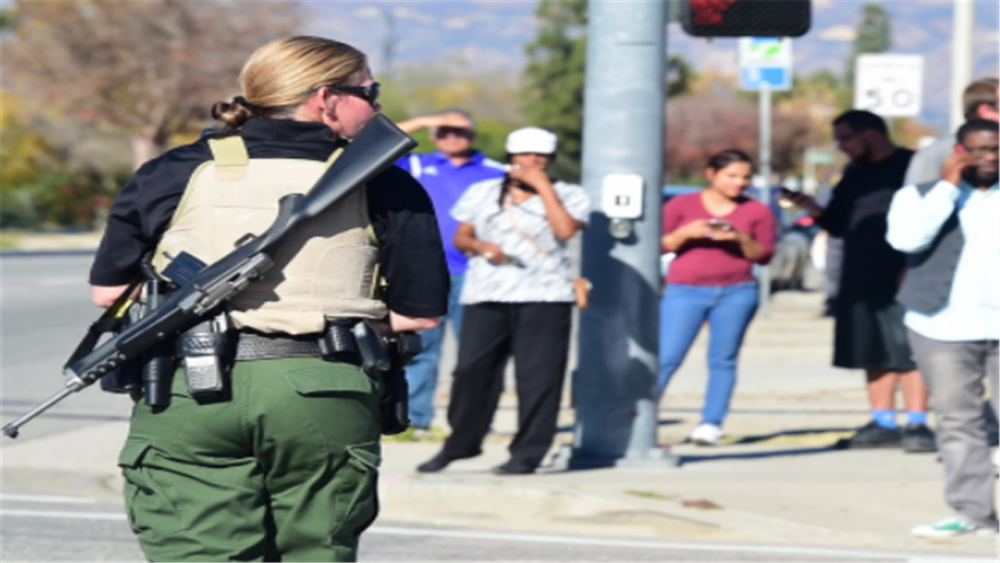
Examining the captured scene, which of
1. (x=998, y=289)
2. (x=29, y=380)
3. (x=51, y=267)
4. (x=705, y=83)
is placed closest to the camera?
(x=998, y=289)

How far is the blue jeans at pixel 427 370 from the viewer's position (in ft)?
29.2

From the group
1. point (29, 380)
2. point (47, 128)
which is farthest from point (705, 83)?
point (29, 380)

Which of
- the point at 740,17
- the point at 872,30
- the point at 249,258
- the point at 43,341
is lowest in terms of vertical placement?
the point at 43,341

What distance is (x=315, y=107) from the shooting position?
3668 mm

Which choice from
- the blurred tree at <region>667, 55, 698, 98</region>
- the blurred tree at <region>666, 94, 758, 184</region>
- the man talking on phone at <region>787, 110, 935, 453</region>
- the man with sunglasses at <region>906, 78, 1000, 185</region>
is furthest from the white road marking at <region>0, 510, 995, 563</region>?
the blurred tree at <region>666, 94, 758, 184</region>

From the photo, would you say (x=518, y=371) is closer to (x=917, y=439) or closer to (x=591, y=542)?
(x=591, y=542)

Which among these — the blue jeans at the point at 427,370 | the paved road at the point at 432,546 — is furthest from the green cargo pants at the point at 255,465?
the blue jeans at the point at 427,370

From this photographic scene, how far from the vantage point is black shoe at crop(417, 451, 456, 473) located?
26.0ft

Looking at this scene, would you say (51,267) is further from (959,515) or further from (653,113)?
(959,515)

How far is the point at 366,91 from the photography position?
3.74m

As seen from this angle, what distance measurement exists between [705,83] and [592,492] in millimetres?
119705

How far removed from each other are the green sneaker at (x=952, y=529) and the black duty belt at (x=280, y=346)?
12.1 feet

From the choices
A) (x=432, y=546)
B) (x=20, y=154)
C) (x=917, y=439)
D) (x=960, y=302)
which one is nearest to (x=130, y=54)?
(x=20, y=154)

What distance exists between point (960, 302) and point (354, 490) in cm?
356
